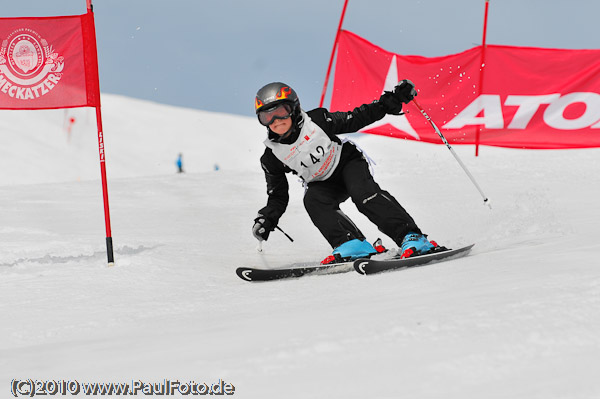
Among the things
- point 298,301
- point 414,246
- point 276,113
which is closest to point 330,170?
point 276,113

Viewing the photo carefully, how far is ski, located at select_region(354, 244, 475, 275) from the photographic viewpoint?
3.36m

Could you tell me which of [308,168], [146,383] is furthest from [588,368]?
[308,168]

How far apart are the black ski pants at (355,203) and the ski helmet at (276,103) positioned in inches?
18.0

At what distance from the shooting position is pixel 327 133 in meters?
4.16

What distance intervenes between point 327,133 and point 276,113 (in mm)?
427

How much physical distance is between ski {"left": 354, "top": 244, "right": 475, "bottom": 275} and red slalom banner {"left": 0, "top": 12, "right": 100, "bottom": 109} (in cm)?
242

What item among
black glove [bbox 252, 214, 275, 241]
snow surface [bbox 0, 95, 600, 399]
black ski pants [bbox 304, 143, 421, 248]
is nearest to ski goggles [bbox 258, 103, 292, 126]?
black ski pants [bbox 304, 143, 421, 248]

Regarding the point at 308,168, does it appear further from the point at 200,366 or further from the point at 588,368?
the point at 588,368

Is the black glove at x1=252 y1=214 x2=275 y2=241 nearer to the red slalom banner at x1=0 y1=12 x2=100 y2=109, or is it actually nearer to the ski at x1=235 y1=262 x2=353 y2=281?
the ski at x1=235 y1=262 x2=353 y2=281

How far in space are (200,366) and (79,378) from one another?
0.35 metres

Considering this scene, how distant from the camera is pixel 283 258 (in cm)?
508

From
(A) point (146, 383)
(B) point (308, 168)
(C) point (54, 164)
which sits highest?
(C) point (54, 164)

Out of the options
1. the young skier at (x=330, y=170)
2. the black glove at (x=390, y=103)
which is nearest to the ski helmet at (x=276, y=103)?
the young skier at (x=330, y=170)

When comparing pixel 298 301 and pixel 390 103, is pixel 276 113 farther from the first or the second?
pixel 298 301
